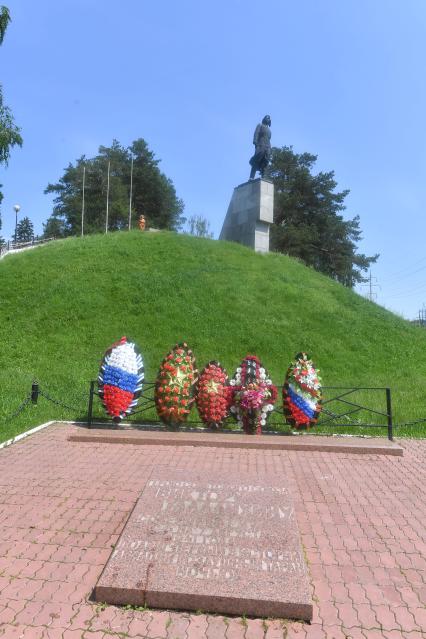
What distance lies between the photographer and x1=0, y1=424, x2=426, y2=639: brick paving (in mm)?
2676

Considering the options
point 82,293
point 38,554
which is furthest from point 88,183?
point 38,554

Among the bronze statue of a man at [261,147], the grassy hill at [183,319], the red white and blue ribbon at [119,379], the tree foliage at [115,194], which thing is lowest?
the red white and blue ribbon at [119,379]

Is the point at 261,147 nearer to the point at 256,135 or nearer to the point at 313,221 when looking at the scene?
the point at 256,135

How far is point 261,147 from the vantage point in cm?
1986

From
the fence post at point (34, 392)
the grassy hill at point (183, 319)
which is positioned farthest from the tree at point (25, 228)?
the fence post at point (34, 392)

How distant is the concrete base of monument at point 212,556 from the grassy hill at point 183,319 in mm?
4731

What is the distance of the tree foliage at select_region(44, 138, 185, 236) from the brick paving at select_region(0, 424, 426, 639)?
127 ft

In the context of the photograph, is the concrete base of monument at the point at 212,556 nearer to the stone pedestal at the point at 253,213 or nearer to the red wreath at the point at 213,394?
the red wreath at the point at 213,394

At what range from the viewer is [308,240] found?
118 ft

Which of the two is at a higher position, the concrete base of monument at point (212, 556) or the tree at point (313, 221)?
the tree at point (313, 221)

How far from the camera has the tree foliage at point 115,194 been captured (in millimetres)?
43834

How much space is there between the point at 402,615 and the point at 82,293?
13.7m

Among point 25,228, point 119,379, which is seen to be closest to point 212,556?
point 119,379

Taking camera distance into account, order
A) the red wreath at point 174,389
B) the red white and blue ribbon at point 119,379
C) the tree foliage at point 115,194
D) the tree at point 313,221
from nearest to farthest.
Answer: the red wreath at point 174,389, the red white and blue ribbon at point 119,379, the tree at point 313,221, the tree foliage at point 115,194
